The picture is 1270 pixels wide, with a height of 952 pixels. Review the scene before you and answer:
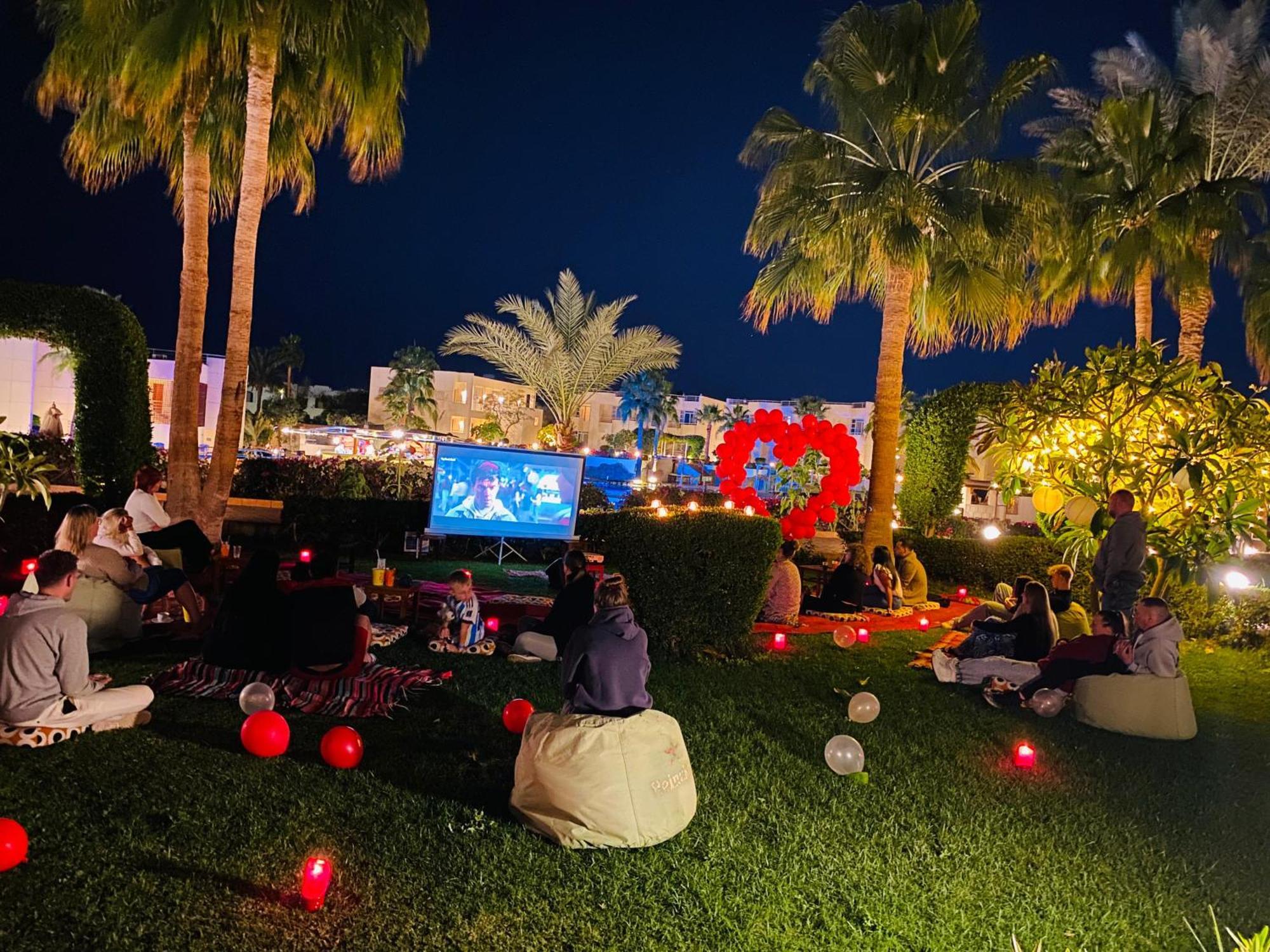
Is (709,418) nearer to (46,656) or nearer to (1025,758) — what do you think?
(1025,758)

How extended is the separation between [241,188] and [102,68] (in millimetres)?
2347

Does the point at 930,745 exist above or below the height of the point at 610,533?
below

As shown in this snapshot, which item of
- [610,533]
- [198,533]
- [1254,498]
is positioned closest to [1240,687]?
[1254,498]

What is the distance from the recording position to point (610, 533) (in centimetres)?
905

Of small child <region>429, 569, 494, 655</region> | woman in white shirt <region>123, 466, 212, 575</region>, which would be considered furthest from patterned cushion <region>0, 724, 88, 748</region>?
woman in white shirt <region>123, 466, 212, 575</region>

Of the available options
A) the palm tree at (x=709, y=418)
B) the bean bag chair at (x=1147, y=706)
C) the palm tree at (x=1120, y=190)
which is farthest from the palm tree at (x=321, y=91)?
the palm tree at (x=709, y=418)

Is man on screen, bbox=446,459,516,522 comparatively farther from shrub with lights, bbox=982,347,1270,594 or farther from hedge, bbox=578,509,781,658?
shrub with lights, bbox=982,347,1270,594

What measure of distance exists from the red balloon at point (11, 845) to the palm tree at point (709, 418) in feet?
270

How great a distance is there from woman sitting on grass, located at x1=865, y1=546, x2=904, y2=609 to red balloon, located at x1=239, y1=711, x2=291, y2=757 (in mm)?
9742

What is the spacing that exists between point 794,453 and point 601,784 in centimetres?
1048

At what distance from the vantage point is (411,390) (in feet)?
214

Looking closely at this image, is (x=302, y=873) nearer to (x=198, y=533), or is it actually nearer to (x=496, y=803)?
(x=496, y=803)

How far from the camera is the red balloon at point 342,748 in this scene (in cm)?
513

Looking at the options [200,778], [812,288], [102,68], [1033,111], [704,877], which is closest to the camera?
[704,877]
